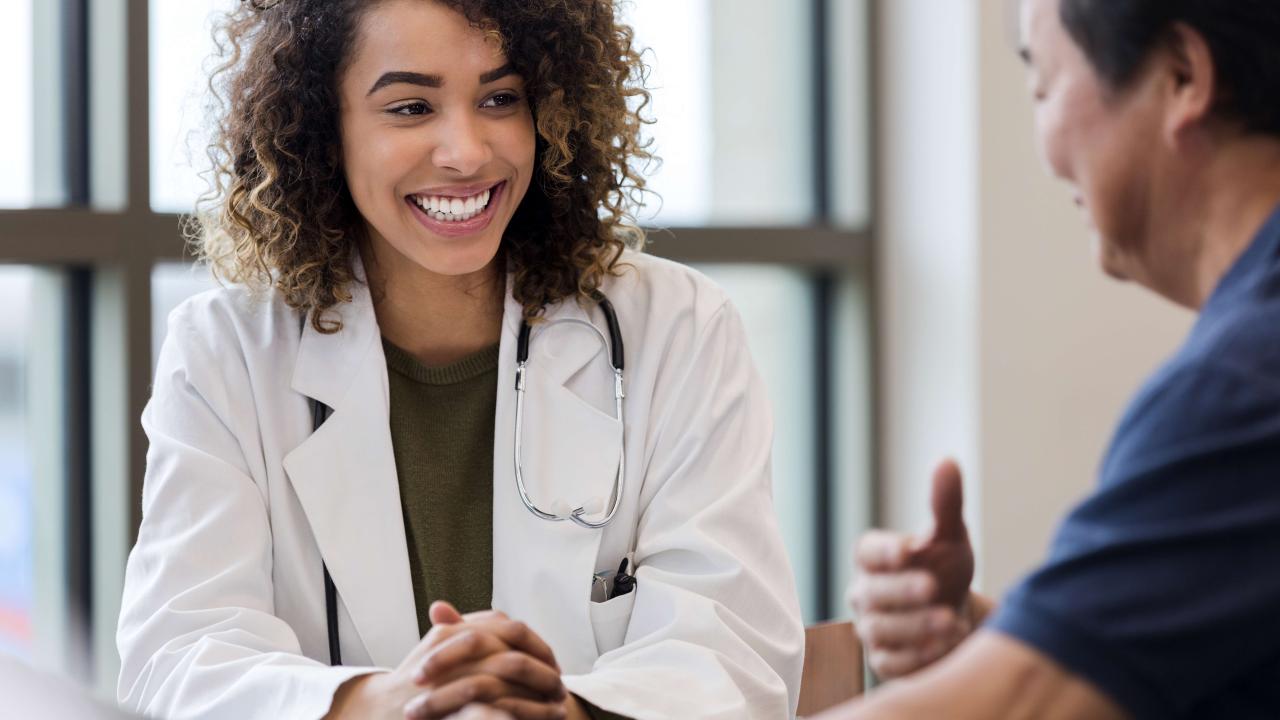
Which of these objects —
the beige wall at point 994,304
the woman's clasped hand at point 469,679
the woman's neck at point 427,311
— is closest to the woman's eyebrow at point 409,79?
the woman's neck at point 427,311

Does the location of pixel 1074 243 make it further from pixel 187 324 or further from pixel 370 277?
pixel 187 324

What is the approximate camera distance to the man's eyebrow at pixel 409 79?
1.55 m

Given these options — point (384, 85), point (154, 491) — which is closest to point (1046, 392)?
point (384, 85)

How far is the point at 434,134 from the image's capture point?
1.58m

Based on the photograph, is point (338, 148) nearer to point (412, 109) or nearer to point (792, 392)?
point (412, 109)

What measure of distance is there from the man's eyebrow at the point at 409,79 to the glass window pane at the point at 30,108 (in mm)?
872

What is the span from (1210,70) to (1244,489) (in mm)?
266

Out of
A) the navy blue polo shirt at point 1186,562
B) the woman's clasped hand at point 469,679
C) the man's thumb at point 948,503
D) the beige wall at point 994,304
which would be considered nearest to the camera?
the navy blue polo shirt at point 1186,562

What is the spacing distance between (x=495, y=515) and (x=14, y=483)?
3.47ft

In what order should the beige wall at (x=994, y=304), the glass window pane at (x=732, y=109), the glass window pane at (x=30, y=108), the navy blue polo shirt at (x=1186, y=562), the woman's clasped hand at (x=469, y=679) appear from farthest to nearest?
the glass window pane at (x=732, y=109) → the beige wall at (x=994, y=304) → the glass window pane at (x=30, y=108) → the woman's clasped hand at (x=469, y=679) → the navy blue polo shirt at (x=1186, y=562)

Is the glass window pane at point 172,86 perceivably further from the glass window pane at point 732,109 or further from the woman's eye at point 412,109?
the glass window pane at point 732,109

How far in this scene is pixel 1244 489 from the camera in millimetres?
687

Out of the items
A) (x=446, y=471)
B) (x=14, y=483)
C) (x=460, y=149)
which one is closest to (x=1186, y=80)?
(x=460, y=149)

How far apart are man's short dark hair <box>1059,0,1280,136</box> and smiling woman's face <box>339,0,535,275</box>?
888 millimetres
